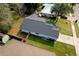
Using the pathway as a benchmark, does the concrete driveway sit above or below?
below

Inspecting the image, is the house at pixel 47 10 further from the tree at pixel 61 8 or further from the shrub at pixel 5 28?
the shrub at pixel 5 28

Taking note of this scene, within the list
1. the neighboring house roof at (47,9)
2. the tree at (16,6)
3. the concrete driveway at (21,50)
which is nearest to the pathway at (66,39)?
the concrete driveway at (21,50)

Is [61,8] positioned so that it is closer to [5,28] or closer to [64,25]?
[64,25]

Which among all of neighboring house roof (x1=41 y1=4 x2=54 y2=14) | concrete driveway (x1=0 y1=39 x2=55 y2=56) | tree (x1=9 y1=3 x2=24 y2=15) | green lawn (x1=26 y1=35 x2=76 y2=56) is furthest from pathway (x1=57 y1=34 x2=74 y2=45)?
tree (x1=9 y1=3 x2=24 y2=15)

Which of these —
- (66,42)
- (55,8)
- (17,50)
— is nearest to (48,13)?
(55,8)

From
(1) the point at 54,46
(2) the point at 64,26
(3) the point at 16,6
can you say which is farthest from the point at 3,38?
(2) the point at 64,26

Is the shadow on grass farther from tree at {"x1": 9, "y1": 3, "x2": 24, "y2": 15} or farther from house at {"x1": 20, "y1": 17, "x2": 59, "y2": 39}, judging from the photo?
tree at {"x1": 9, "y1": 3, "x2": 24, "y2": 15}
